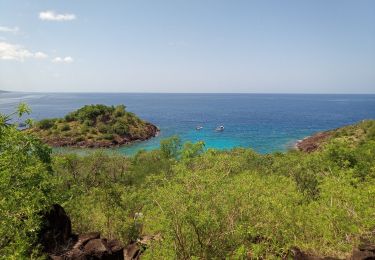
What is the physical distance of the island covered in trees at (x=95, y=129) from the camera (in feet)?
372

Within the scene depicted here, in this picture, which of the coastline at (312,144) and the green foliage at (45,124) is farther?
the green foliage at (45,124)

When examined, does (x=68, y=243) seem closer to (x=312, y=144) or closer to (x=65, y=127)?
(x=312, y=144)

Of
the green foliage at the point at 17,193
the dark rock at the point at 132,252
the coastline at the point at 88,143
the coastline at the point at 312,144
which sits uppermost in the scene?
the green foliage at the point at 17,193

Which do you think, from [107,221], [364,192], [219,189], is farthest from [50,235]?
[364,192]

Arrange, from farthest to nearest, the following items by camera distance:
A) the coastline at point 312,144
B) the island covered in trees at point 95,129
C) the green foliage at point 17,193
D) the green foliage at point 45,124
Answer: the green foliage at point 45,124
the island covered in trees at point 95,129
the coastline at point 312,144
the green foliage at point 17,193

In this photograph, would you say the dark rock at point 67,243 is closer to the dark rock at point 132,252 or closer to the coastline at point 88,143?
the dark rock at point 132,252

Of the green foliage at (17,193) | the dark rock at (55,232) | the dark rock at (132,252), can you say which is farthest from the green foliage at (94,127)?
the green foliage at (17,193)

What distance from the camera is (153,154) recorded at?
7100 centimetres

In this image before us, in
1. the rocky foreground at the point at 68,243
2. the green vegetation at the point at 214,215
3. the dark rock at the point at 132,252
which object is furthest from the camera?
the dark rock at the point at 132,252

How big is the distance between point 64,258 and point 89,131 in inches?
4055

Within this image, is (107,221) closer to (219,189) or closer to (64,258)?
(64,258)

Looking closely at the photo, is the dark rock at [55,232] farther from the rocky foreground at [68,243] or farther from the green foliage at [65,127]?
the green foliage at [65,127]

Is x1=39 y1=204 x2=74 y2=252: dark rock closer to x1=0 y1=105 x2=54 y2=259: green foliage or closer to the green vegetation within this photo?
the green vegetation

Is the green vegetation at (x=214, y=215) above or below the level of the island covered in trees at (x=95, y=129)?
above
